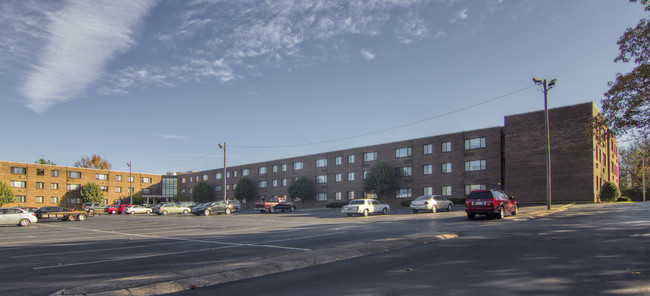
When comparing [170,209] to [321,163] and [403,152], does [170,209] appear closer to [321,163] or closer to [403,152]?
[321,163]

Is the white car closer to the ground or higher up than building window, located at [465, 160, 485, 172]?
closer to the ground

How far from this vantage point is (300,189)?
67.8 meters

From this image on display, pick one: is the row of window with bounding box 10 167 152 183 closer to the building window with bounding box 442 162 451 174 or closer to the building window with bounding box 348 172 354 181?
the building window with bounding box 348 172 354 181

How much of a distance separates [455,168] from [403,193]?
8.49 meters

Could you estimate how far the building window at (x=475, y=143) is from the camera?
48.3 meters

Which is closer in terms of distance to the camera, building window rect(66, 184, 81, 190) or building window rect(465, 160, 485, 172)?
building window rect(465, 160, 485, 172)

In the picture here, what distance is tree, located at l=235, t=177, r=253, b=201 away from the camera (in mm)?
78312

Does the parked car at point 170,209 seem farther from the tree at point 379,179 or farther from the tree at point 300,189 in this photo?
the tree at point 379,179

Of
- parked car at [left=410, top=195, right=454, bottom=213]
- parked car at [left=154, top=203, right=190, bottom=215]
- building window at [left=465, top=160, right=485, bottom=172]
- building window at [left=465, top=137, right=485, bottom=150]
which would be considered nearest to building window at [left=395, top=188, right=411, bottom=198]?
building window at [left=465, top=160, right=485, bottom=172]

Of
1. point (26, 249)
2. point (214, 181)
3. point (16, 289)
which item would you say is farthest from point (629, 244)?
point (214, 181)

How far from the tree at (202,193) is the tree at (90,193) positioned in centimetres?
1856

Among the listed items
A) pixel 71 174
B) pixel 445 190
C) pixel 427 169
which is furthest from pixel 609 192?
pixel 71 174

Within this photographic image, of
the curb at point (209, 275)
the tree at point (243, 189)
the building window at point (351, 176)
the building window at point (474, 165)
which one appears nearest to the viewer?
the curb at point (209, 275)

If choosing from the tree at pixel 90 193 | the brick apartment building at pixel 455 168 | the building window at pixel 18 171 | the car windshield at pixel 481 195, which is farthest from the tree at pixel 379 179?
the building window at pixel 18 171
